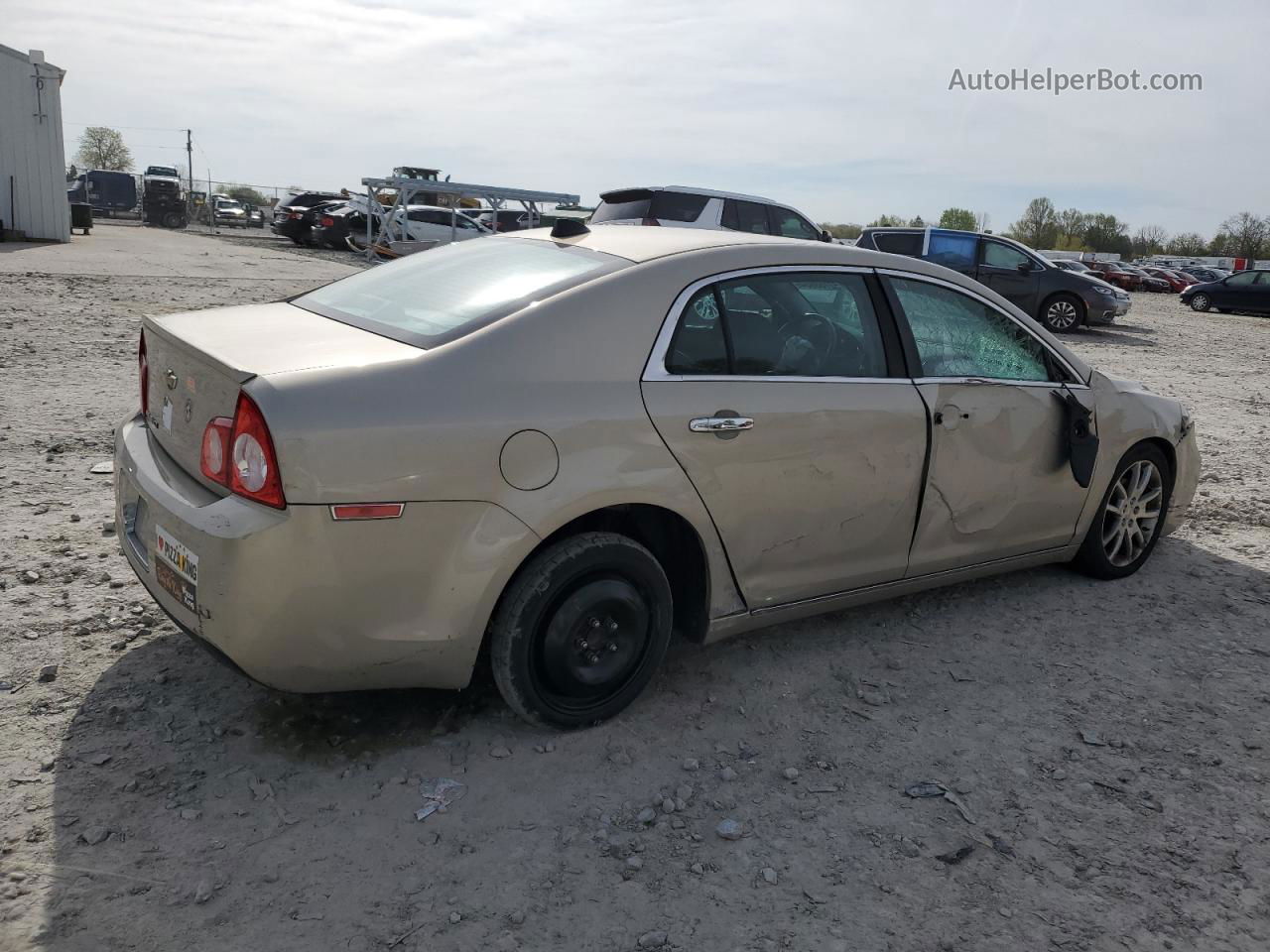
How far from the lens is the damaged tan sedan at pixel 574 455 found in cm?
273

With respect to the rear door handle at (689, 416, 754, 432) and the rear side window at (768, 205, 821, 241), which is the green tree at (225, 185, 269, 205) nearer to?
the rear side window at (768, 205, 821, 241)

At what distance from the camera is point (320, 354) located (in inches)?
116

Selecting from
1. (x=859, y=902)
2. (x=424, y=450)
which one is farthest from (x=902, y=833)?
(x=424, y=450)

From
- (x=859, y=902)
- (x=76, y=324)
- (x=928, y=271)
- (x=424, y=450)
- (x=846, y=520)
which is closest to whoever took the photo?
(x=859, y=902)

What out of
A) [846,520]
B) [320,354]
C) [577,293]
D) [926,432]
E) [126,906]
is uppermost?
[577,293]

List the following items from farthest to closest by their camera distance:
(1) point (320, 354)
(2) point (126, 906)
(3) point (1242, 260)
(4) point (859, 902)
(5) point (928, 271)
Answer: (3) point (1242, 260), (5) point (928, 271), (1) point (320, 354), (4) point (859, 902), (2) point (126, 906)

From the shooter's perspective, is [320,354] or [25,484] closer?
[320,354]

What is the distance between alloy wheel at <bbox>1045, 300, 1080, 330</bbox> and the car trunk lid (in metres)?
16.8

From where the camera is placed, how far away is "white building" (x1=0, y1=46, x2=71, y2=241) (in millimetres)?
23172

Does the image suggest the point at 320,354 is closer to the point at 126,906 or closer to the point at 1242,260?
the point at 126,906

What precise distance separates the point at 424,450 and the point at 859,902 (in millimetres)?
1614

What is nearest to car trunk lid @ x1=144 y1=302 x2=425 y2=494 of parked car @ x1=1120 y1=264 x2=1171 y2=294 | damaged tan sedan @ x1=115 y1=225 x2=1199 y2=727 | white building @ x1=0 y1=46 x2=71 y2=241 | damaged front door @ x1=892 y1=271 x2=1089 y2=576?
damaged tan sedan @ x1=115 y1=225 x2=1199 y2=727

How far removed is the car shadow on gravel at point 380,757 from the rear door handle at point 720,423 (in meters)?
0.98

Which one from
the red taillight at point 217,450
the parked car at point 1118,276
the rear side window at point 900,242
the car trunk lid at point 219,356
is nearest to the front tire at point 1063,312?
the rear side window at point 900,242
